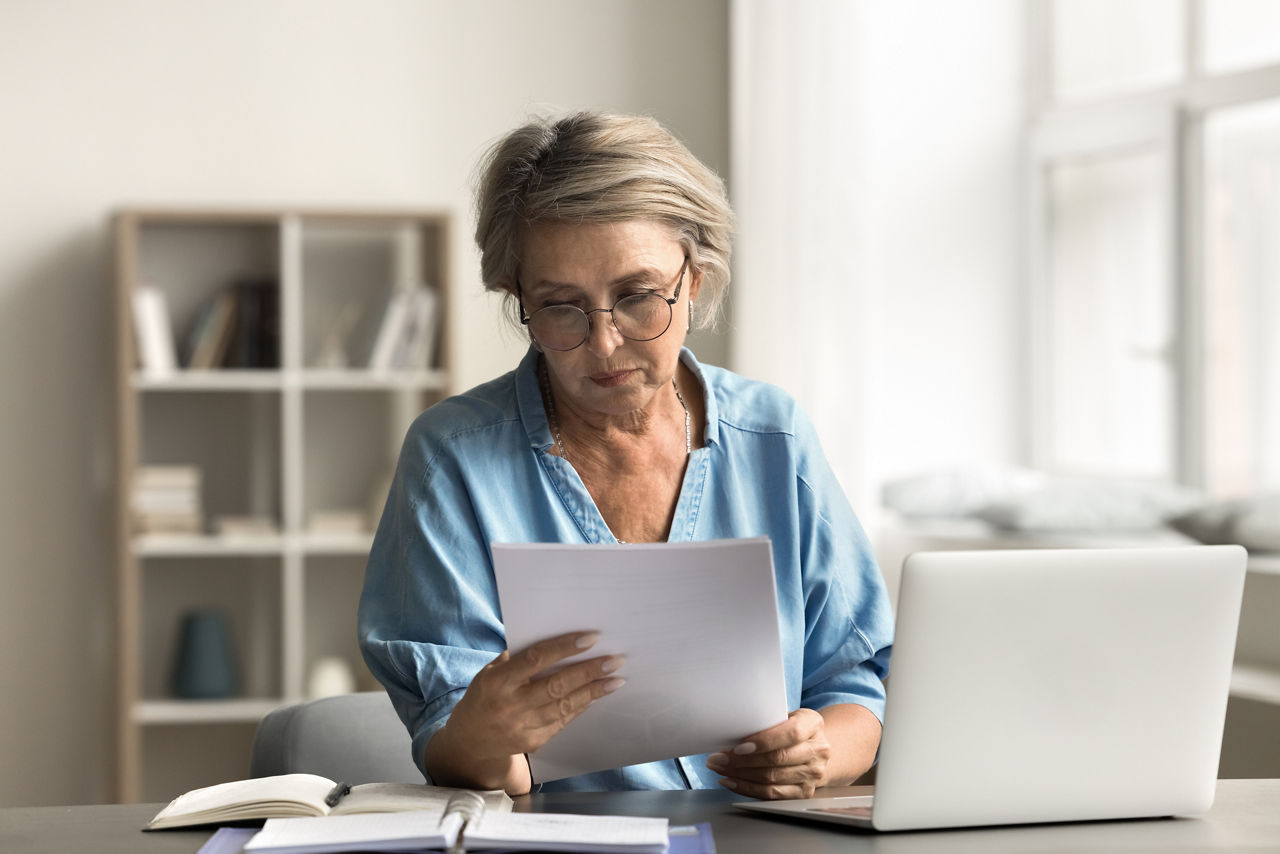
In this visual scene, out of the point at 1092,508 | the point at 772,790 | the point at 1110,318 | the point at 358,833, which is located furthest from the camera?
the point at 1110,318

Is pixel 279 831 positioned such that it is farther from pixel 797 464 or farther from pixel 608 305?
pixel 797 464

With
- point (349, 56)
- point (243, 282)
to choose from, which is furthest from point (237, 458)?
point (349, 56)

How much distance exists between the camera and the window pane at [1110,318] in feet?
12.3

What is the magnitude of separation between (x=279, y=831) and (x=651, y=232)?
2.40 ft

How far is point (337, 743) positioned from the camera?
164cm

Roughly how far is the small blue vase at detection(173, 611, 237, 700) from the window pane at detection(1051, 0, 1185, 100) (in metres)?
2.88

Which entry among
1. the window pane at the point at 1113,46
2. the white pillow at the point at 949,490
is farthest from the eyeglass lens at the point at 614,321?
the window pane at the point at 1113,46

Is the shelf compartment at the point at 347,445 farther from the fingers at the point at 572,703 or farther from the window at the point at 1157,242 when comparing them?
the fingers at the point at 572,703

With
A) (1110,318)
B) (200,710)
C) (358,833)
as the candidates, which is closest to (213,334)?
(200,710)

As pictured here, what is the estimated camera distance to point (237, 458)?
3.73m

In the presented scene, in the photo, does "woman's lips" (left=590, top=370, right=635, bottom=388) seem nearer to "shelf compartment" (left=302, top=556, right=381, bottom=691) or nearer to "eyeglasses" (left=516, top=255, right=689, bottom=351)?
"eyeglasses" (left=516, top=255, right=689, bottom=351)

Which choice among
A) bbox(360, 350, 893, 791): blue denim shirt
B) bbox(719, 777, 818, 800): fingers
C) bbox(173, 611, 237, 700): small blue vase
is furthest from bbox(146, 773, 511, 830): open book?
bbox(173, 611, 237, 700): small blue vase

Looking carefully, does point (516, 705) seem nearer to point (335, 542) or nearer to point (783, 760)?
point (783, 760)

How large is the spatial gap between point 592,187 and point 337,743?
734mm
